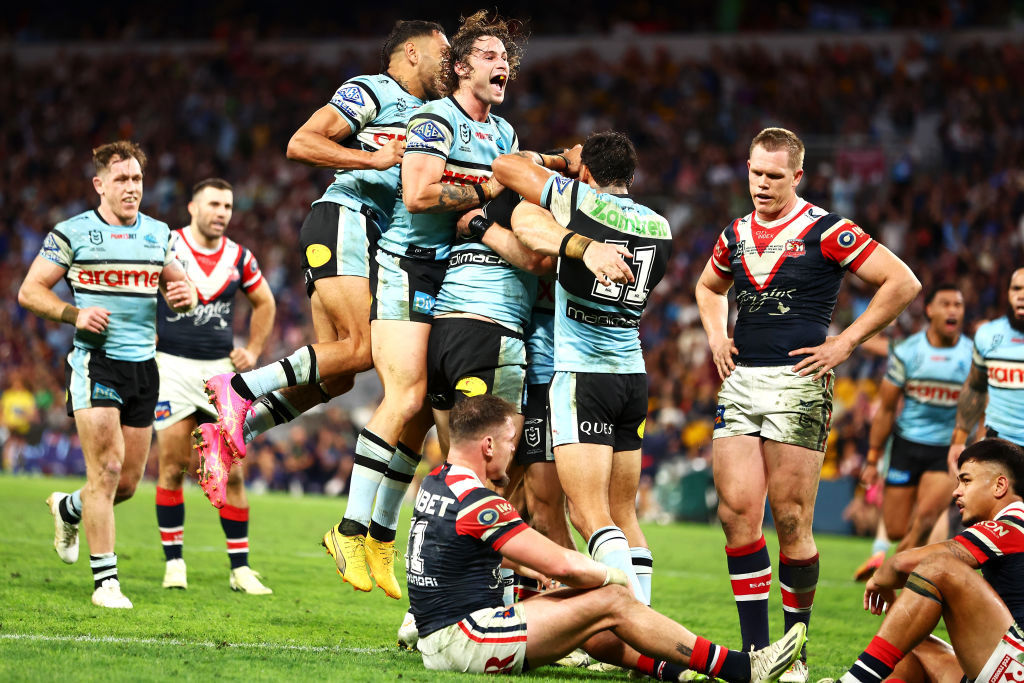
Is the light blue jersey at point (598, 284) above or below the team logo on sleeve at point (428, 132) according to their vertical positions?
below

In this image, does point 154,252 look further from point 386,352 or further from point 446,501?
point 446,501

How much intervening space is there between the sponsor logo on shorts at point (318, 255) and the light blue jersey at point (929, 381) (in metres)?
6.17

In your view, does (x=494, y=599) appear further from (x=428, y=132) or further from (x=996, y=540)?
(x=428, y=132)

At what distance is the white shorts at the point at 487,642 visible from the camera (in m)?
5.61

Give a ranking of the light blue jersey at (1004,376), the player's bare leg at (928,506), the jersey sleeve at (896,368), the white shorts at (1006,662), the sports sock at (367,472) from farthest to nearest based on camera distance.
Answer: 1. the jersey sleeve at (896,368)
2. the player's bare leg at (928,506)
3. the light blue jersey at (1004,376)
4. the sports sock at (367,472)
5. the white shorts at (1006,662)

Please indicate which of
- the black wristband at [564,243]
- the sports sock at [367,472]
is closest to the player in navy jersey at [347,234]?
the sports sock at [367,472]

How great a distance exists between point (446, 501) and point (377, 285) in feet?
6.55

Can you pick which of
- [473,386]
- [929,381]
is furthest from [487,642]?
[929,381]

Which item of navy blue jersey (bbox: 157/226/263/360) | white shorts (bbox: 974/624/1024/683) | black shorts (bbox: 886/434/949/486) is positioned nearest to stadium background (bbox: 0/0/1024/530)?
black shorts (bbox: 886/434/949/486)

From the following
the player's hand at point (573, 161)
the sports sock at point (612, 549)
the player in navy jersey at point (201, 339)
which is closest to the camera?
the sports sock at point (612, 549)

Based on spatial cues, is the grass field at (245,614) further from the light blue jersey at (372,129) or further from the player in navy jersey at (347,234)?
the light blue jersey at (372,129)

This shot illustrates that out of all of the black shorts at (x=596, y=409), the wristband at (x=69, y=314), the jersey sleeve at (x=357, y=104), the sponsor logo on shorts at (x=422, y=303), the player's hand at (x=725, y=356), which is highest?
the jersey sleeve at (x=357, y=104)

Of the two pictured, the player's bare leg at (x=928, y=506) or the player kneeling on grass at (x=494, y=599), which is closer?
the player kneeling on grass at (x=494, y=599)

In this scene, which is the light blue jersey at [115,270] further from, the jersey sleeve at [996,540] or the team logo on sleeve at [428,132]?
the jersey sleeve at [996,540]
